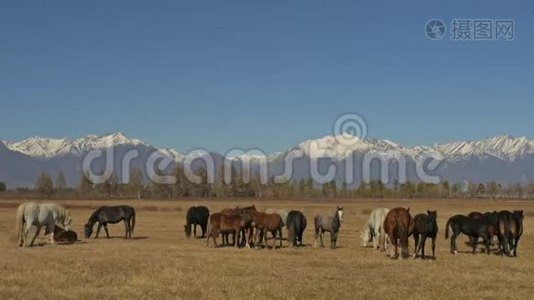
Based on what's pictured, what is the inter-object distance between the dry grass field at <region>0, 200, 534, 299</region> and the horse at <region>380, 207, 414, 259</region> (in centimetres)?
76

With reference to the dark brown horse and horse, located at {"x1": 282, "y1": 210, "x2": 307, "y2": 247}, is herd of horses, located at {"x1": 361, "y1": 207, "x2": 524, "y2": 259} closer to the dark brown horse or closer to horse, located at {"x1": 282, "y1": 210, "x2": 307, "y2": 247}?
horse, located at {"x1": 282, "y1": 210, "x2": 307, "y2": 247}

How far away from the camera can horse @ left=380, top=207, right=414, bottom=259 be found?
24.7 meters

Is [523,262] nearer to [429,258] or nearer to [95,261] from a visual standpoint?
[429,258]

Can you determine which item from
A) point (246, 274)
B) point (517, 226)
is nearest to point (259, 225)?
point (246, 274)

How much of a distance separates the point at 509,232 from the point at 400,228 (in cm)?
580

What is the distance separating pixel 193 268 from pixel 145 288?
388 cm

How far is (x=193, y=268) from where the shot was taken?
2045 centimetres

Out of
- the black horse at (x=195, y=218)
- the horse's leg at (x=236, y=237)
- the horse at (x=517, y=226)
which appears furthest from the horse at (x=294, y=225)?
the horse at (x=517, y=226)

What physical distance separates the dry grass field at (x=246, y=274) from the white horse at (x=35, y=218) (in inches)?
28.4

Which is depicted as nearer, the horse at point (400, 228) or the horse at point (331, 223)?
the horse at point (400, 228)

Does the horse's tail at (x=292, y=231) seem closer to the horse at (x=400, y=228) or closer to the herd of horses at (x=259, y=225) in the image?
the herd of horses at (x=259, y=225)

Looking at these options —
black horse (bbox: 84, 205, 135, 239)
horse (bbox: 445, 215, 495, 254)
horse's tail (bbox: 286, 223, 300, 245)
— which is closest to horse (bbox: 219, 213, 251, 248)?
horse's tail (bbox: 286, 223, 300, 245)

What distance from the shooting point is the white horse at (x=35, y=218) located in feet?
89.6

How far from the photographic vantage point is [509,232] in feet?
90.2
